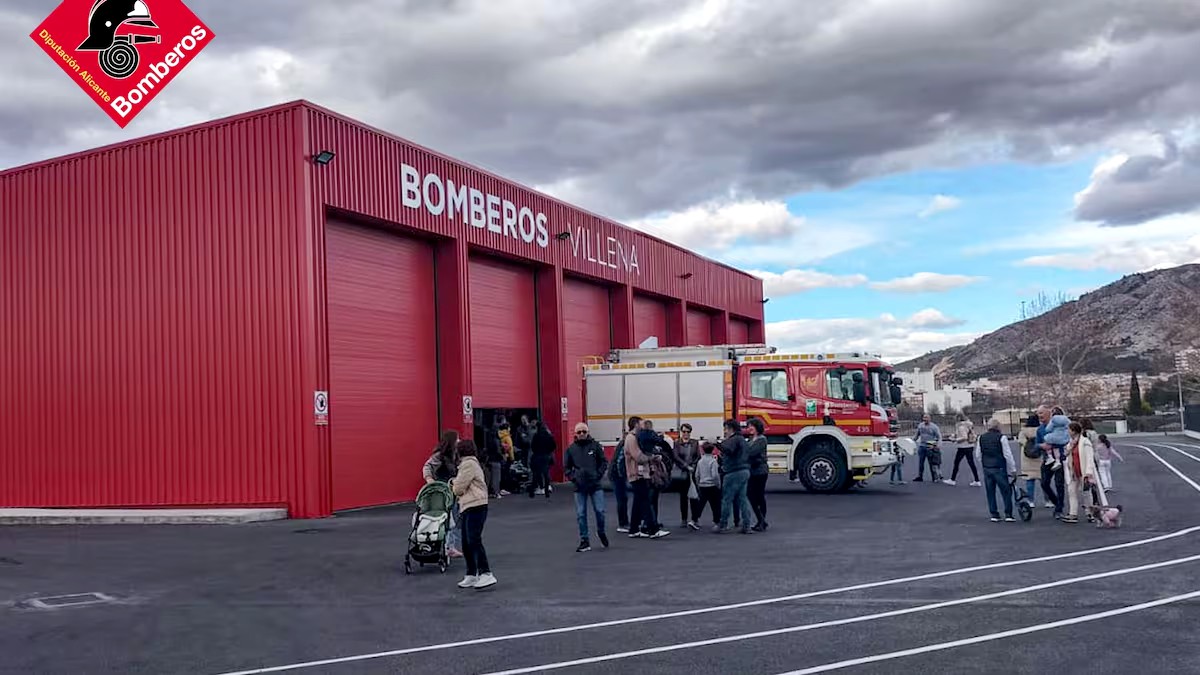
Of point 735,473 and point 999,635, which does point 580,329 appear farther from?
point 999,635

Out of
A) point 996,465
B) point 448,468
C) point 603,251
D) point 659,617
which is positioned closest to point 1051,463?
point 996,465

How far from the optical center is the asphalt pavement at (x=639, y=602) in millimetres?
8469

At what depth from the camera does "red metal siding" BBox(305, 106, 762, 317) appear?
929 inches

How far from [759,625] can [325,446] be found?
561 inches

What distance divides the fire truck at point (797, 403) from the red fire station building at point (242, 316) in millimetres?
5247

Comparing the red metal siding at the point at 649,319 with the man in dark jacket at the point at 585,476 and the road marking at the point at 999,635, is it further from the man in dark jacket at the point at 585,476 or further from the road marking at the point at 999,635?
the road marking at the point at 999,635

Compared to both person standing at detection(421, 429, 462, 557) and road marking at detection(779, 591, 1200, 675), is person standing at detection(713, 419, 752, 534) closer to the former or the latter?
person standing at detection(421, 429, 462, 557)

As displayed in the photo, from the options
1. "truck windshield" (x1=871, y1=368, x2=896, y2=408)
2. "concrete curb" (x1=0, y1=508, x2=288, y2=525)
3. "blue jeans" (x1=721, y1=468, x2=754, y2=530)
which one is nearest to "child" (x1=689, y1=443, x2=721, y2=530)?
"blue jeans" (x1=721, y1=468, x2=754, y2=530)

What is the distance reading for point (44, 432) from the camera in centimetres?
2528

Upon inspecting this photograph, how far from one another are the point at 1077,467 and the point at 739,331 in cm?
3266

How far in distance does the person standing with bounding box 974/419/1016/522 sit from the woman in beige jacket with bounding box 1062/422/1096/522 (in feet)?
2.86

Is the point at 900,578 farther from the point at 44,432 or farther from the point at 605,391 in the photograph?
the point at 44,432

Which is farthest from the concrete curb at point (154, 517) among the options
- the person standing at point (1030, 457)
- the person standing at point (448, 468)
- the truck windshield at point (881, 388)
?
the person standing at point (1030, 457)

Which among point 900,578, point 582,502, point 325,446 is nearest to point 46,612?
point 582,502
